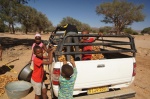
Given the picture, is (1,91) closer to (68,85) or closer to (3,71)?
(3,71)

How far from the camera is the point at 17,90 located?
4.87 m

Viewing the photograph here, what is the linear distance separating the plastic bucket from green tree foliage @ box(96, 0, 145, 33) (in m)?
37.5

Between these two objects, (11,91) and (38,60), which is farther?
(11,91)

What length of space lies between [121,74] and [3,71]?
558 centimetres

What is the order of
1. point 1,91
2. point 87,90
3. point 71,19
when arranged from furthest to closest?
1. point 71,19
2. point 1,91
3. point 87,90

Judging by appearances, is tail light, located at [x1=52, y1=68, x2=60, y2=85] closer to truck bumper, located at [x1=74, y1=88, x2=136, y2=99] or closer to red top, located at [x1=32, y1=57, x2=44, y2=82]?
red top, located at [x1=32, y1=57, x2=44, y2=82]

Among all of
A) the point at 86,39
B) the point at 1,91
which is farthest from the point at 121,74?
the point at 1,91

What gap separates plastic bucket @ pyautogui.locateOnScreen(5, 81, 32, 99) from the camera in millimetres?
4814

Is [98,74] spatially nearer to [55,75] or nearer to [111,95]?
[111,95]

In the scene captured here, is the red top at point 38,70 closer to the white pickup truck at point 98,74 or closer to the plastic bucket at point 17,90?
the white pickup truck at point 98,74

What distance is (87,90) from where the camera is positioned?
3.97 m

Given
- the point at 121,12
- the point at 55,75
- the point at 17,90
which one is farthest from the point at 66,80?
the point at 121,12

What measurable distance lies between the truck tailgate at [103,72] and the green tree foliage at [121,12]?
37.6 metres

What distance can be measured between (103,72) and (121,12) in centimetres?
3813
